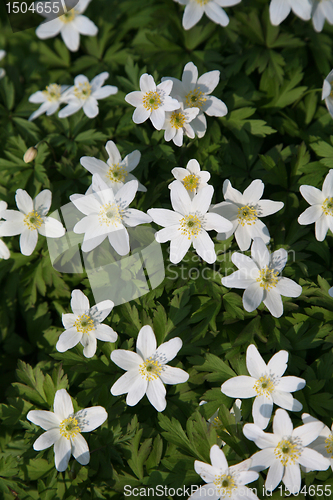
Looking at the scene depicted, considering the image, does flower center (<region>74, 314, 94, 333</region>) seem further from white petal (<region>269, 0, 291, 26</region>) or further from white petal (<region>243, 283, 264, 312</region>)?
white petal (<region>269, 0, 291, 26</region>)

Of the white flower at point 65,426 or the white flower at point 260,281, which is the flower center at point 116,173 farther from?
the white flower at point 65,426

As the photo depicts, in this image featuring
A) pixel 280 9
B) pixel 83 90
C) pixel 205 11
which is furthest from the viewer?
pixel 83 90

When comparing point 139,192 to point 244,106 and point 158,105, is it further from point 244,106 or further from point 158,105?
point 244,106

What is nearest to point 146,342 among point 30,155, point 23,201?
point 23,201

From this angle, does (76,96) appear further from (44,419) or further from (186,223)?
(44,419)

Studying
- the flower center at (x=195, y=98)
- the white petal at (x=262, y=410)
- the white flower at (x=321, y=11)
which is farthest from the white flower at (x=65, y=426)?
the white flower at (x=321, y=11)

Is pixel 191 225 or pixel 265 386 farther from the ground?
pixel 191 225

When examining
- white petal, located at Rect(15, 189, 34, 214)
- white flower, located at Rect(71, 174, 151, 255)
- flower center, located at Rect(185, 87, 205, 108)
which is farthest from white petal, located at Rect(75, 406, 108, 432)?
flower center, located at Rect(185, 87, 205, 108)
